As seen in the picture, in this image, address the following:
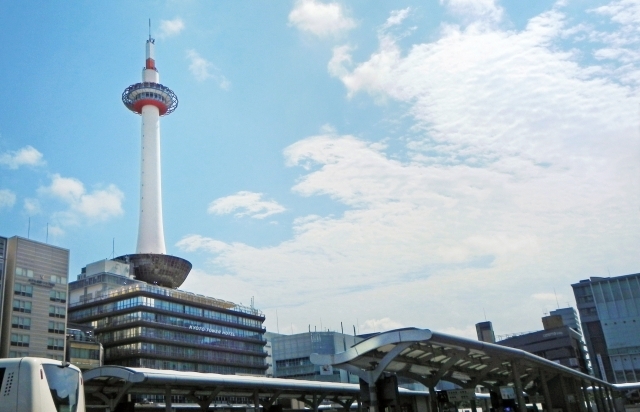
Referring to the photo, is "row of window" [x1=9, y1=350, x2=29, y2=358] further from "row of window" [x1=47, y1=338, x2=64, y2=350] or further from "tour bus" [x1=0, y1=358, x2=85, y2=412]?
"tour bus" [x1=0, y1=358, x2=85, y2=412]

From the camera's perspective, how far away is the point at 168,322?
83688 millimetres

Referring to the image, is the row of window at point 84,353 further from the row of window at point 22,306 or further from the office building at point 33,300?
the row of window at point 22,306

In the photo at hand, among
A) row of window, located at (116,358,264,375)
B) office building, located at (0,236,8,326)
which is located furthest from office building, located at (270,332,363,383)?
office building, located at (0,236,8,326)

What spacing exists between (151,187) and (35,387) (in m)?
96.6

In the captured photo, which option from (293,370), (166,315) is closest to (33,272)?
(166,315)

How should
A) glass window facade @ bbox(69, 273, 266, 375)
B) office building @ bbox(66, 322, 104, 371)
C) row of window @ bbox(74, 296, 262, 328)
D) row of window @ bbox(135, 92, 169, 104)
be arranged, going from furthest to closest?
row of window @ bbox(135, 92, 169, 104) < row of window @ bbox(74, 296, 262, 328) < glass window facade @ bbox(69, 273, 266, 375) < office building @ bbox(66, 322, 104, 371)

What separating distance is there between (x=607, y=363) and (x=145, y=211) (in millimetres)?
100124

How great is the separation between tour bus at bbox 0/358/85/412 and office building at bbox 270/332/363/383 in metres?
100

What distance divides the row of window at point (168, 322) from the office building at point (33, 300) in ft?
49.7

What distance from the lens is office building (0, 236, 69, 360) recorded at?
59219mm

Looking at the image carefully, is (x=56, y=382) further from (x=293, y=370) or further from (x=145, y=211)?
(x=293, y=370)

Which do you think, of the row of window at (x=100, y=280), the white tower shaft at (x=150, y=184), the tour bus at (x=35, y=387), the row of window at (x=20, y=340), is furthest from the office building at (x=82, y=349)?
the tour bus at (x=35, y=387)

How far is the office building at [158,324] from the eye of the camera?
78875mm

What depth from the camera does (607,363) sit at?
121 m
